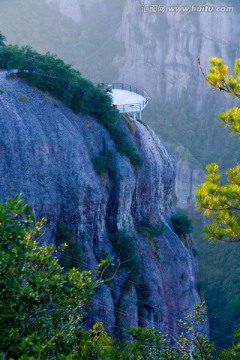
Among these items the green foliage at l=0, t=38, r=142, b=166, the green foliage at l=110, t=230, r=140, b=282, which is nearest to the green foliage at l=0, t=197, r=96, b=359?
the green foliage at l=110, t=230, r=140, b=282

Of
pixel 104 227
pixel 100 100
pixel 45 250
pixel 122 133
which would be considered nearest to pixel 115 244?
pixel 104 227

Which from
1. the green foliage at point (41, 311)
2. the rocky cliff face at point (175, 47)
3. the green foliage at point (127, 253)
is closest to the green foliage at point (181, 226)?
the green foliage at point (127, 253)

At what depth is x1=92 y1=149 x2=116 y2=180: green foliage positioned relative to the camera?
68.2 ft

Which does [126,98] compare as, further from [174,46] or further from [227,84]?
[174,46]

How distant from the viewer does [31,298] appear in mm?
7191

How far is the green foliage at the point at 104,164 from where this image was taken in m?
20.8

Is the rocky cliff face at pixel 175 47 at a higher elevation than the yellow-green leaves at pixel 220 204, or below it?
higher

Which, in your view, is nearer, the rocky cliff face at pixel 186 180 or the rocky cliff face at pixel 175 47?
the rocky cliff face at pixel 186 180

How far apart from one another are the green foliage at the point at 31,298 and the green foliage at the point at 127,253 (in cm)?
Result: 1207

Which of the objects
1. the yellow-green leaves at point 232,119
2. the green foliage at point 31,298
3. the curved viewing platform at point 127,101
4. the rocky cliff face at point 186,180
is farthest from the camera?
the rocky cliff face at point 186,180

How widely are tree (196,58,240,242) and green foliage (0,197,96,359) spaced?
3125 millimetres

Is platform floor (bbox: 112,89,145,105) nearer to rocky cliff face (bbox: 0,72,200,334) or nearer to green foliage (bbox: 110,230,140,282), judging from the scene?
rocky cliff face (bbox: 0,72,200,334)

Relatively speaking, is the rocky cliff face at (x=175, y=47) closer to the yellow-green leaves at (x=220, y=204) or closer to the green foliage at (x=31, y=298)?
the yellow-green leaves at (x=220, y=204)

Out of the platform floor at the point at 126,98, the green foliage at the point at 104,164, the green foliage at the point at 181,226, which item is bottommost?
the green foliage at the point at 181,226
